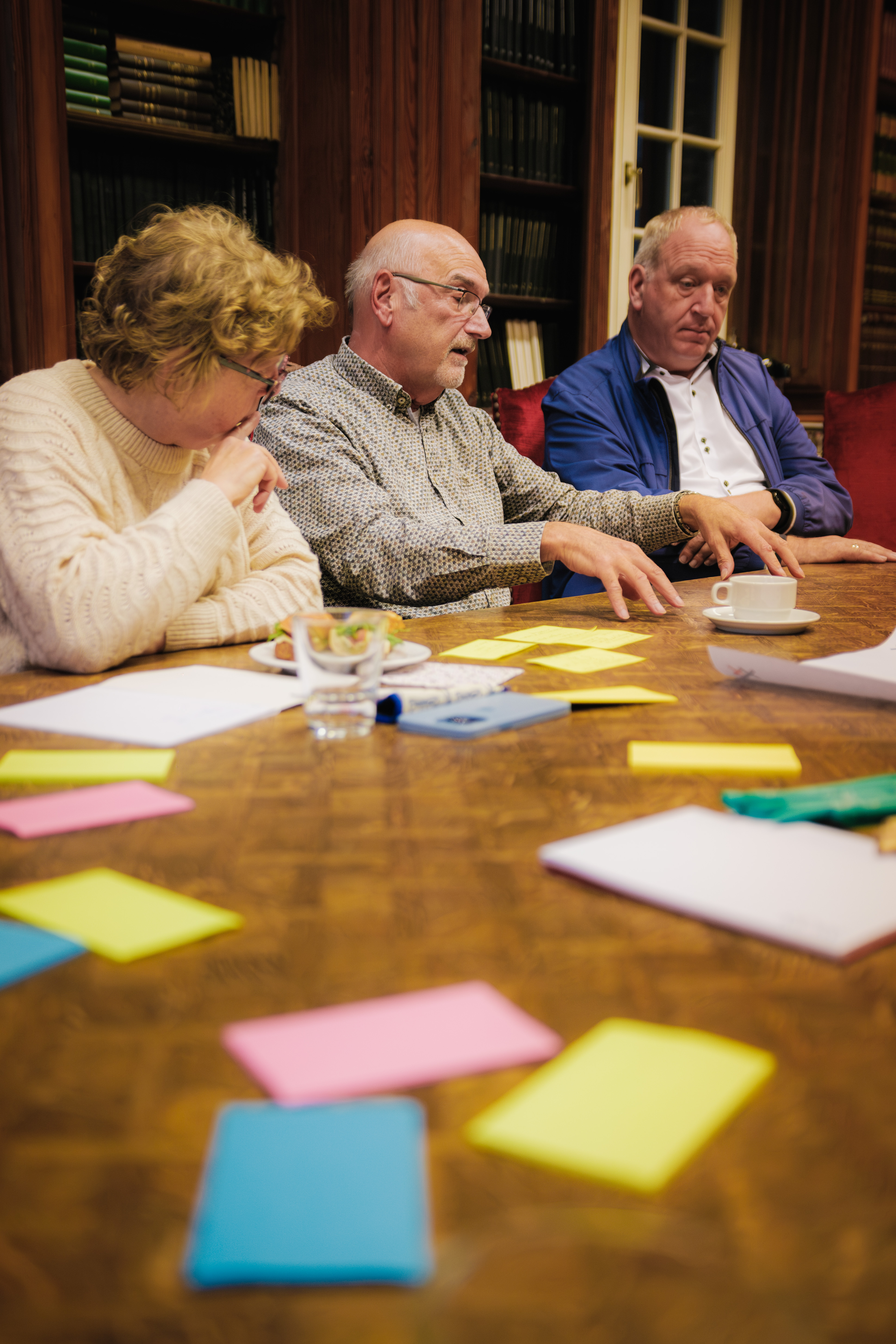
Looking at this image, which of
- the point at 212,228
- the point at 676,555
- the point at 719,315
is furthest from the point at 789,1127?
the point at 719,315

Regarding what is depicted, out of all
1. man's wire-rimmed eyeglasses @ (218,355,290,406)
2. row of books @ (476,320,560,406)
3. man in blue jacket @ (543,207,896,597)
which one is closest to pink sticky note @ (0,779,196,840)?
man's wire-rimmed eyeglasses @ (218,355,290,406)

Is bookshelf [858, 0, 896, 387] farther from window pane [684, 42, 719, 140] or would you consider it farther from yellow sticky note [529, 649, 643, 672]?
yellow sticky note [529, 649, 643, 672]

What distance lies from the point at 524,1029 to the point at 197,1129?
0.13m

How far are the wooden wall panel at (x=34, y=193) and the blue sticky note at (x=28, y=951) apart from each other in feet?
7.63

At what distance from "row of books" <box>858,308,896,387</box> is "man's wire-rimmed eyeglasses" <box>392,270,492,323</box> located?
269cm

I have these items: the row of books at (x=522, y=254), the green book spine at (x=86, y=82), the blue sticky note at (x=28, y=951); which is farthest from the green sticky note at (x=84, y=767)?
the row of books at (x=522, y=254)

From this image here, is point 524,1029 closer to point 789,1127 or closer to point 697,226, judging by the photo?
point 789,1127

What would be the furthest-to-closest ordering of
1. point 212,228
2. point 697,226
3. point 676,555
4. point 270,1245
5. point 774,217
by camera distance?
1. point 774,217
2. point 697,226
3. point 676,555
4. point 212,228
5. point 270,1245

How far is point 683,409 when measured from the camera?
2732mm

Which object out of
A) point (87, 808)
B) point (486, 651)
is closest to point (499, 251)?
point (486, 651)

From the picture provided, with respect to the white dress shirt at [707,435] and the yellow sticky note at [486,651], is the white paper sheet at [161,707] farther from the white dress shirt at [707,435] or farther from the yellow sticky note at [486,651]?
the white dress shirt at [707,435]

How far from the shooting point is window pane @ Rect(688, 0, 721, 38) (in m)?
3.91

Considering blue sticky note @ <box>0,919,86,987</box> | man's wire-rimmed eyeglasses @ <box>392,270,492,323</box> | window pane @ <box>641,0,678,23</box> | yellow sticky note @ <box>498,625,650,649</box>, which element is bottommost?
yellow sticky note @ <box>498,625,650,649</box>

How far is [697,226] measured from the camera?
269 cm
